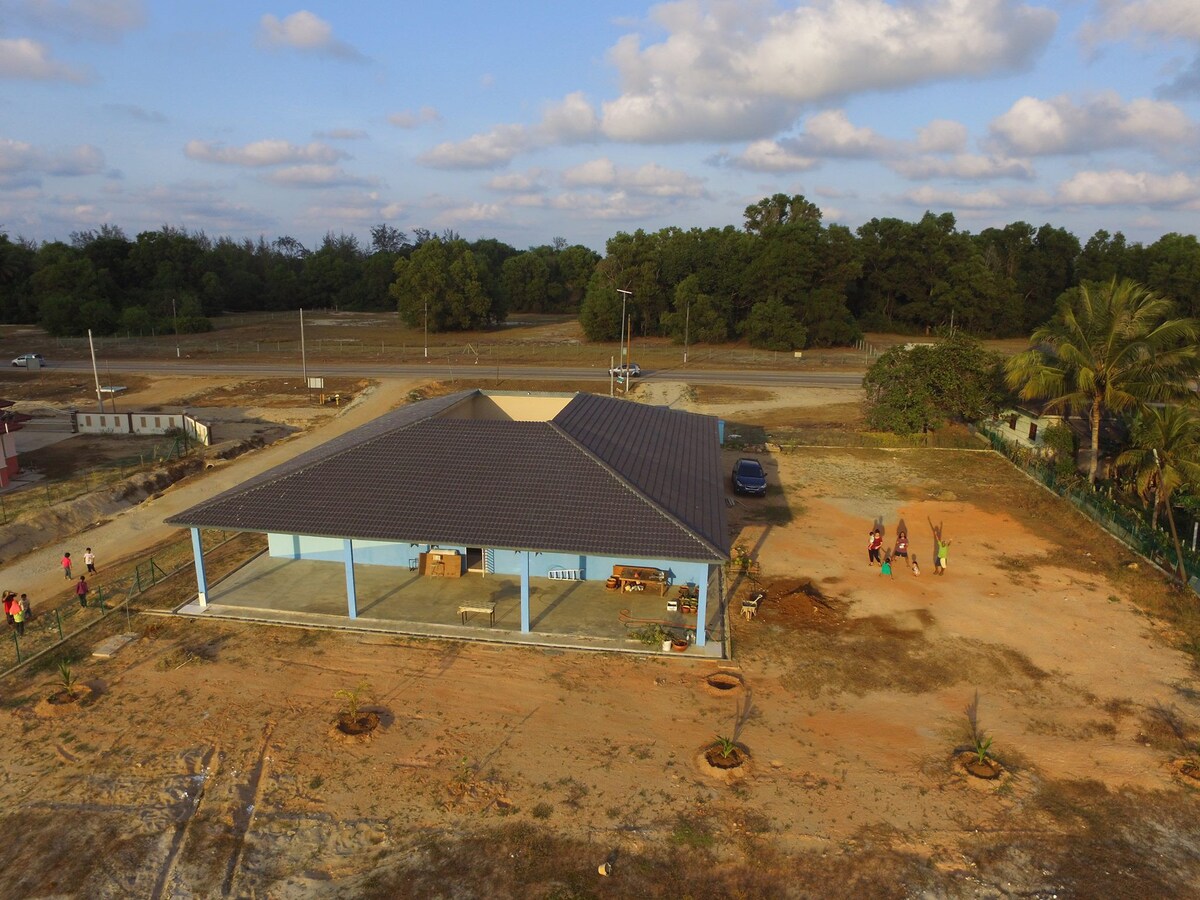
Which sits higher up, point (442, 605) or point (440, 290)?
point (440, 290)

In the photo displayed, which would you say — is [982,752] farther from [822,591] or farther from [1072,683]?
[822,591]

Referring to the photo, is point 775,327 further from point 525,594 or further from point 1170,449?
point 525,594

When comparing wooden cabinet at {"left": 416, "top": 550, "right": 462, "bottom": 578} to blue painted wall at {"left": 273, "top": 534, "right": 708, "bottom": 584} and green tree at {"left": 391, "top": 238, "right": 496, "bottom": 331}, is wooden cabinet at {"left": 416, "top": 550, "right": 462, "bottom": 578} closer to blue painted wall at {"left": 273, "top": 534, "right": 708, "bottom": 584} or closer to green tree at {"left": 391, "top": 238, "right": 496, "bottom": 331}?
blue painted wall at {"left": 273, "top": 534, "right": 708, "bottom": 584}

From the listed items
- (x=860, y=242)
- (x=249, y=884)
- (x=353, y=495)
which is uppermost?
(x=860, y=242)

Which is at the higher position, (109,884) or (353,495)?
(353,495)

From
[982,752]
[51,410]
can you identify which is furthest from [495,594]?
[51,410]

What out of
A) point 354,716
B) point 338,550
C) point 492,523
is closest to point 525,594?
point 492,523
